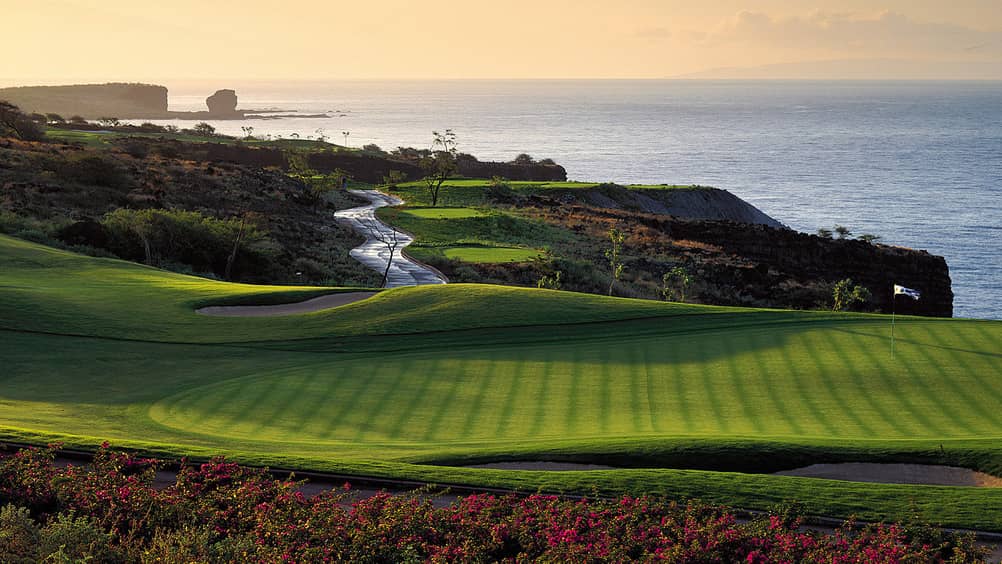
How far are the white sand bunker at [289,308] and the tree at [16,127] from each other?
225 feet

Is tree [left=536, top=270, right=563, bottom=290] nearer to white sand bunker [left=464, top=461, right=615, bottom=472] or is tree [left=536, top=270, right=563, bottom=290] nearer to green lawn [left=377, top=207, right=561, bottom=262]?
green lawn [left=377, top=207, right=561, bottom=262]

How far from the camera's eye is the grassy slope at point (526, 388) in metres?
13.9

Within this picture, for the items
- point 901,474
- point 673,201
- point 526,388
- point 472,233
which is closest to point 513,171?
point 673,201

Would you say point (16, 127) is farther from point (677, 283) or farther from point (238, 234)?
point (677, 283)

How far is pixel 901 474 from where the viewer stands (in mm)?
13625

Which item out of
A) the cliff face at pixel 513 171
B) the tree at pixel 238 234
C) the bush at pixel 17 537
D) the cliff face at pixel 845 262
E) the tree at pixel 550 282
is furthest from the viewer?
the cliff face at pixel 513 171

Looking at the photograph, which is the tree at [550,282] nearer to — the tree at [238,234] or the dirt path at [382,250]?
the dirt path at [382,250]

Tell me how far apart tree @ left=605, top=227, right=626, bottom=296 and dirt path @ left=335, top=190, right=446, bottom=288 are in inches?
374

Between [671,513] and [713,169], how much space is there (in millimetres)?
157551

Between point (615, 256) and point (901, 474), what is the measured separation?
37623 millimetres

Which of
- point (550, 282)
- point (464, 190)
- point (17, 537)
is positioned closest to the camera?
point (17, 537)

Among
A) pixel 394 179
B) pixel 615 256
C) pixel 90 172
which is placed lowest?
pixel 615 256

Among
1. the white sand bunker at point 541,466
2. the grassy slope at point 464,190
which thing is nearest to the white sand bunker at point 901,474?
the white sand bunker at point 541,466

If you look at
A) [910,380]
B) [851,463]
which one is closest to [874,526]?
[851,463]
